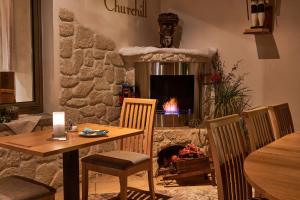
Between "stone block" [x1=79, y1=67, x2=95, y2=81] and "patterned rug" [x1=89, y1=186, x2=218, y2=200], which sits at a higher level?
"stone block" [x1=79, y1=67, x2=95, y2=81]

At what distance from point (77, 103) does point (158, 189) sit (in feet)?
3.88

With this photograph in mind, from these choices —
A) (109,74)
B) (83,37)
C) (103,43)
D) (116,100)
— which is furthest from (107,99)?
(83,37)

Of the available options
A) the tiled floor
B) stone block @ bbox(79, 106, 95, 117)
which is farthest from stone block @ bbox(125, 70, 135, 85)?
the tiled floor

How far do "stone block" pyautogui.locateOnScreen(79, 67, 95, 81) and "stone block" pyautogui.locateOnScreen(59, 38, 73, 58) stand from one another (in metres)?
0.22

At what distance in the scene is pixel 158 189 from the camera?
3.45m

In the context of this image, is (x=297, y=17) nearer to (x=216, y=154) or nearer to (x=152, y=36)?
→ (x=152, y=36)

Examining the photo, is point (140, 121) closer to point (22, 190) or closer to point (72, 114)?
point (72, 114)

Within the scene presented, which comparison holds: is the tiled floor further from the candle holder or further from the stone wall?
the candle holder

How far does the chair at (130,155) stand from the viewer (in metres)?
2.68

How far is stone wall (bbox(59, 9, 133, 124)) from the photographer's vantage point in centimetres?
346

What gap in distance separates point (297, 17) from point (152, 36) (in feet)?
5.70

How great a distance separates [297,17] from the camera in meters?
3.65

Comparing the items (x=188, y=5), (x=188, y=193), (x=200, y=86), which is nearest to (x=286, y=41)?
(x=200, y=86)

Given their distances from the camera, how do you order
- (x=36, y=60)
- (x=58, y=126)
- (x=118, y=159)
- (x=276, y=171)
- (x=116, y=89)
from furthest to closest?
1. (x=116, y=89)
2. (x=36, y=60)
3. (x=118, y=159)
4. (x=58, y=126)
5. (x=276, y=171)
